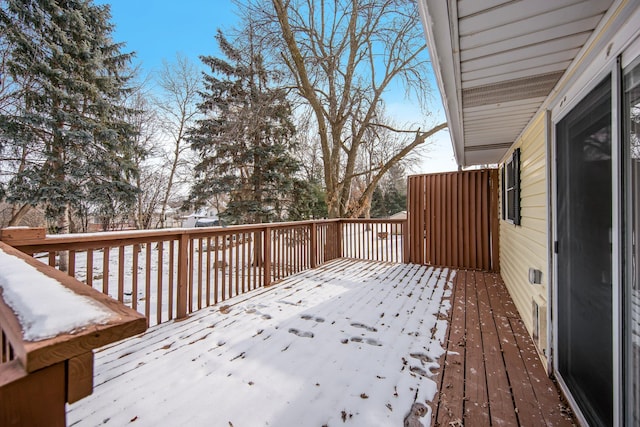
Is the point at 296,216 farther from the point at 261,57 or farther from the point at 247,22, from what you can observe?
the point at 247,22

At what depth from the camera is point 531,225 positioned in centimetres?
273

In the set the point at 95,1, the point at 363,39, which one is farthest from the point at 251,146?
the point at 95,1

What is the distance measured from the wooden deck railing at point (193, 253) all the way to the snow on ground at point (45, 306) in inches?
58.7

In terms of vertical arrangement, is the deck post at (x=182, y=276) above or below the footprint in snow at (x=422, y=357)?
above

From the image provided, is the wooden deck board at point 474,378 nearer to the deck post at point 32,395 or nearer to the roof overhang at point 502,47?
the deck post at point 32,395

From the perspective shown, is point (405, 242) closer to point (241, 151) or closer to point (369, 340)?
point (369, 340)

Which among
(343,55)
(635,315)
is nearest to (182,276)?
(635,315)

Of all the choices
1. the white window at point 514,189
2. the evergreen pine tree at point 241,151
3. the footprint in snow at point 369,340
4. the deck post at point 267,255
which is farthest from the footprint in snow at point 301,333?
the evergreen pine tree at point 241,151

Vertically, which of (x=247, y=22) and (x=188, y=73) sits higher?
(x=188, y=73)

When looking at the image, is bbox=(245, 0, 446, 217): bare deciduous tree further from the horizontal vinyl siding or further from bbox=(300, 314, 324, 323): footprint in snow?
bbox=(300, 314, 324, 323): footprint in snow

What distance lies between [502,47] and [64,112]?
31.9 ft

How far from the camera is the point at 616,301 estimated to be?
1175mm

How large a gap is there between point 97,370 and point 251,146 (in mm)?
7460

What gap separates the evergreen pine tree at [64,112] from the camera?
22.5ft
